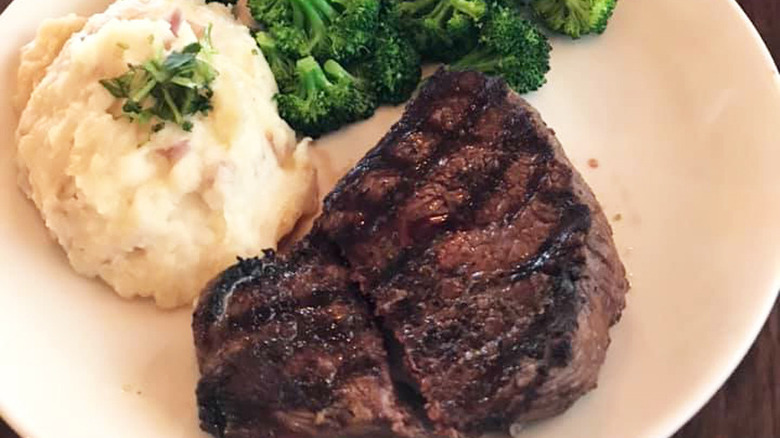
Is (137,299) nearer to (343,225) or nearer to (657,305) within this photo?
(343,225)

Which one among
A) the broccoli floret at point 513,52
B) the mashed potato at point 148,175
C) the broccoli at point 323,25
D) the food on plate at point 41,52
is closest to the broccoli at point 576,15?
the broccoli floret at point 513,52

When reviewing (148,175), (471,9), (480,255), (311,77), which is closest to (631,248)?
(480,255)

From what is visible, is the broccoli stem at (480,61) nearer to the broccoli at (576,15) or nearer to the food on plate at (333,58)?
the food on plate at (333,58)

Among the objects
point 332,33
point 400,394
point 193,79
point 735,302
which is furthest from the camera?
point 332,33

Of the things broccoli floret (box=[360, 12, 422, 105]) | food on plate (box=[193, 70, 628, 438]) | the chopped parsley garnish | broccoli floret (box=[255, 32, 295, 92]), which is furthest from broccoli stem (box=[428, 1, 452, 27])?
the chopped parsley garnish

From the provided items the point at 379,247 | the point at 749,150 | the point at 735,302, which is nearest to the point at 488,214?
the point at 379,247

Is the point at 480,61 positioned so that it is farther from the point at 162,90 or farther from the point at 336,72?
the point at 162,90
